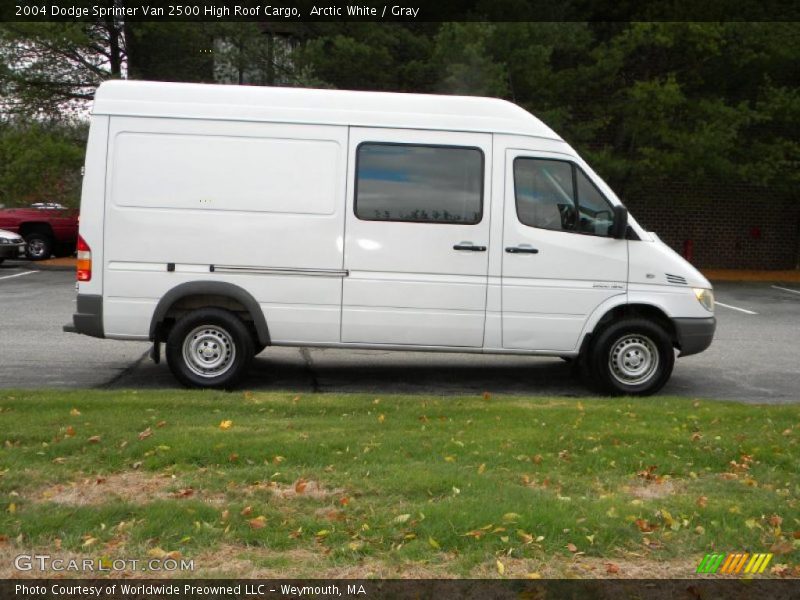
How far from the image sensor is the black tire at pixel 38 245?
78.4 ft

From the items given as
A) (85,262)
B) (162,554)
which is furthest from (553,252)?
(162,554)

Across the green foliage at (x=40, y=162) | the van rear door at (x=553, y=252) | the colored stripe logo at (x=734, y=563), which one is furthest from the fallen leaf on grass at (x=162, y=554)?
the green foliage at (x=40, y=162)

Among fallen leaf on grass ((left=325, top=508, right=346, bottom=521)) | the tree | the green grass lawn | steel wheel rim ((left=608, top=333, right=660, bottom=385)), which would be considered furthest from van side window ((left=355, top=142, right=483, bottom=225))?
the tree

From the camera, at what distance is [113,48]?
2264 centimetres

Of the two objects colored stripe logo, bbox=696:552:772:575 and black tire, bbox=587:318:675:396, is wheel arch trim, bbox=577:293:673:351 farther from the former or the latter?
colored stripe logo, bbox=696:552:772:575

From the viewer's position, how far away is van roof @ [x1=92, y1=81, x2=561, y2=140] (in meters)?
8.60

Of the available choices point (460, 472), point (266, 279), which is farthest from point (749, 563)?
point (266, 279)

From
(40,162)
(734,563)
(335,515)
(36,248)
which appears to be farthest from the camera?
(36,248)

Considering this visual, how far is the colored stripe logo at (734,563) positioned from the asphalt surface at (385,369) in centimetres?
490

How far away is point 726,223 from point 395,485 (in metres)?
22.3

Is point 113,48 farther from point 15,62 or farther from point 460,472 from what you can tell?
point 460,472

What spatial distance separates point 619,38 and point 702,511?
1892 cm

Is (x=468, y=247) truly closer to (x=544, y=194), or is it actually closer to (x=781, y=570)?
(x=544, y=194)

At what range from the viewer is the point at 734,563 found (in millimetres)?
4371
